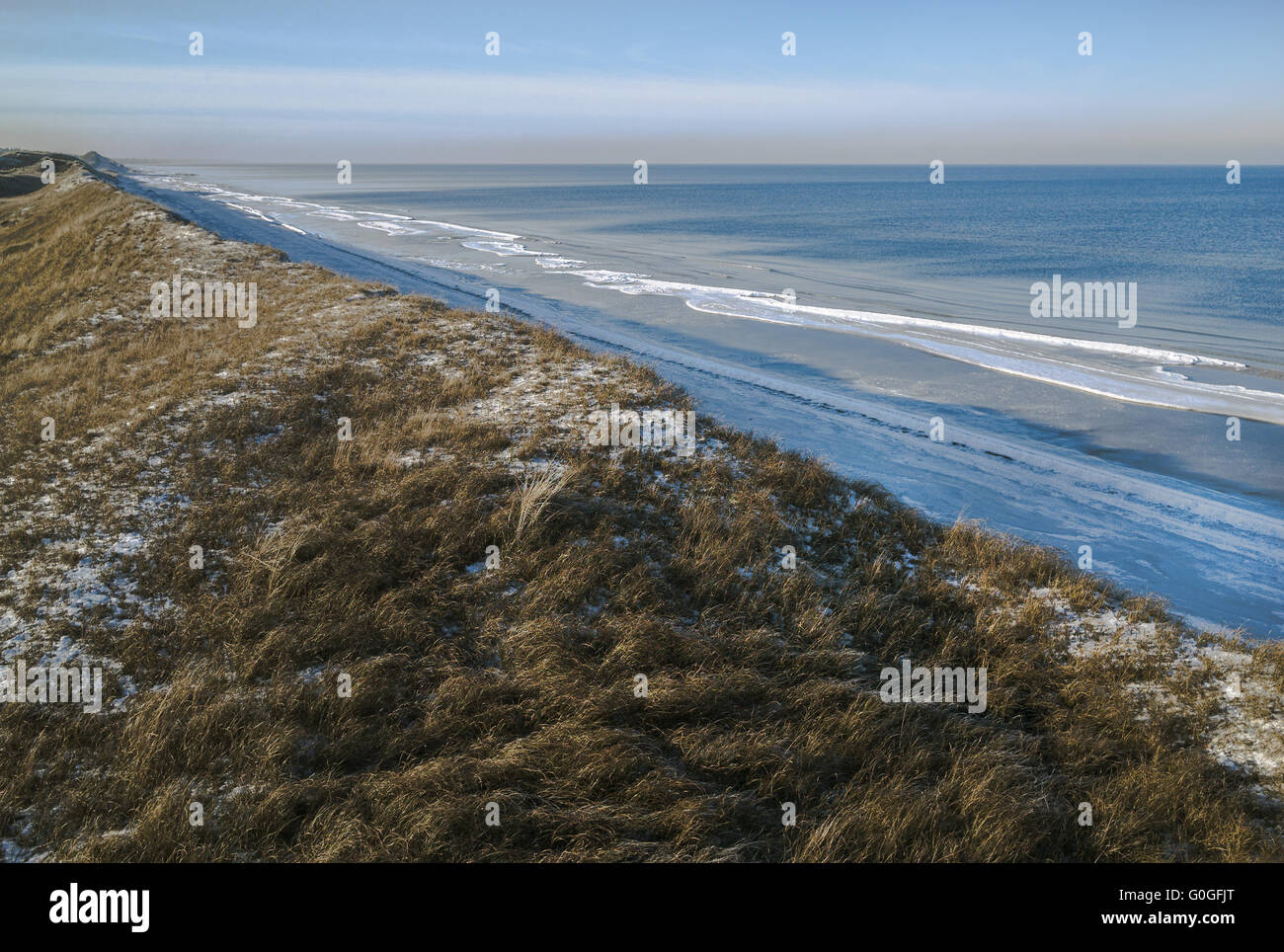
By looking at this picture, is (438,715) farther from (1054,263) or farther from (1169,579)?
(1054,263)

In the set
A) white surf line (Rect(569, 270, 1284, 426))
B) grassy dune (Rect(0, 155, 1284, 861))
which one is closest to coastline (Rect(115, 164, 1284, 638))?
white surf line (Rect(569, 270, 1284, 426))

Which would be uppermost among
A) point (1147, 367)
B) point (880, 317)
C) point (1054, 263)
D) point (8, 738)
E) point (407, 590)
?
point (1054, 263)

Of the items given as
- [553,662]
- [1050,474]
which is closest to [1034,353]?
[1050,474]

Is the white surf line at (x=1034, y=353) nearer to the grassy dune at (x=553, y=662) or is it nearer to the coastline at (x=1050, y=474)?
the coastline at (x=1050, y=474)

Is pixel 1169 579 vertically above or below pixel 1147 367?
below

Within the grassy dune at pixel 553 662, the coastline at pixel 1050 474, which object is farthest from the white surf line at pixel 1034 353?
the grassy dune at pixel 553 662
